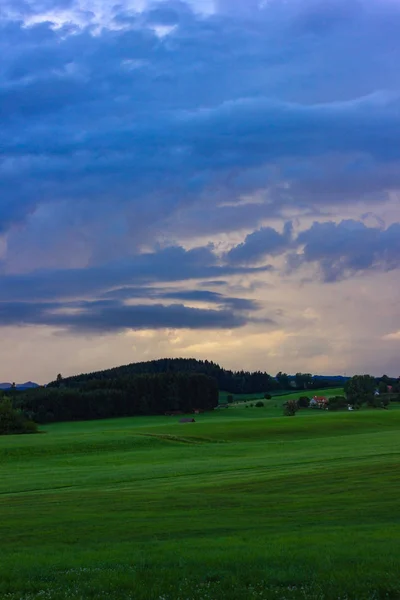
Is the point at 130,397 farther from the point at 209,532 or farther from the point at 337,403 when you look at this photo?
the point at 209,532

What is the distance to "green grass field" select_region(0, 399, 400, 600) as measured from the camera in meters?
13.4

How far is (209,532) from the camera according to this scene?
18891 millimetres

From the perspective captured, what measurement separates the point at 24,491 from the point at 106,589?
23348 mm

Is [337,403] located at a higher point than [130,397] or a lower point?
lower

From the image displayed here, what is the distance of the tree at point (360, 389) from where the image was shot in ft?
527

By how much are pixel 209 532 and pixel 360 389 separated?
496 ft

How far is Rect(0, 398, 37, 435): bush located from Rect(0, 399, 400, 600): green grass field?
6017 centimetres

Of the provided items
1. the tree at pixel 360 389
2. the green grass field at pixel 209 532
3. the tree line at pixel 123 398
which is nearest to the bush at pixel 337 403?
the tree at pixel 360 389

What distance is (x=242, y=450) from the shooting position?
60250 millimetres

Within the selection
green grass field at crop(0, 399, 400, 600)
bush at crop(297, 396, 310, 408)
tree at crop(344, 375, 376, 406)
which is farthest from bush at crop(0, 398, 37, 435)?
tree at crop(344, 375, 376, 406)

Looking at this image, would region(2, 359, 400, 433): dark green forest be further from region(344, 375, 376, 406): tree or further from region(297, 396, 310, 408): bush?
region(297, 396, 310, 408): bush

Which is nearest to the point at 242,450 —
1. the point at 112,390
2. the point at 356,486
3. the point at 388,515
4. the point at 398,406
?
the point at 356,486

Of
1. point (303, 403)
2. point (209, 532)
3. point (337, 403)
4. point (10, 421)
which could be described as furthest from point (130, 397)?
point (209, 532)

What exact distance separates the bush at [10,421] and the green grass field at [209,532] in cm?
6017
